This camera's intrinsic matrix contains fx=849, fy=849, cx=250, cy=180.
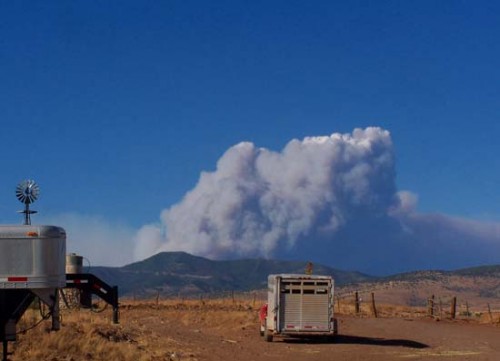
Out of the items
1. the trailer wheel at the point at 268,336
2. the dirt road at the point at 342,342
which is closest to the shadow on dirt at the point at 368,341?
the dirt road at the point at 342,342

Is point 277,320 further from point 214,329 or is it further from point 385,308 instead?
point 385,308

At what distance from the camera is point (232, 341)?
32688 mm

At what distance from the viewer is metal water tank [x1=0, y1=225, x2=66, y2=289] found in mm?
17844

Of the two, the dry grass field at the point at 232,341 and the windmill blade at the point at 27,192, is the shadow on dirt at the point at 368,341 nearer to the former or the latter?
the dry grass field at the point at 232,341

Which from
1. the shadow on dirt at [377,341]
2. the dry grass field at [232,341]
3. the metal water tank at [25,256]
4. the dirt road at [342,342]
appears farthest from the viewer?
the shadow on dirt at [377,341]

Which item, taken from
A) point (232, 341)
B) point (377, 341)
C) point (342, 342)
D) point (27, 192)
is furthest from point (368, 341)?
point (27, 192)

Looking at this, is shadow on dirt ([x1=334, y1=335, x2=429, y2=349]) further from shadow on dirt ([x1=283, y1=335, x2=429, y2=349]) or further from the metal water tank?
the metal water tank

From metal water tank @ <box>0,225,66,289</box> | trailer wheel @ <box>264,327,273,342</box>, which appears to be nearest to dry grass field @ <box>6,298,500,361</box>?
trailer wheel @ <box>264,327,273,342</box>

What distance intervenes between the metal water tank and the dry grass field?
9.18ft

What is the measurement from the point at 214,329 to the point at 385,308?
27629 millimetres

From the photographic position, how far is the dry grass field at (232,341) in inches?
868

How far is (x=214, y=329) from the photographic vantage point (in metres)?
40.2

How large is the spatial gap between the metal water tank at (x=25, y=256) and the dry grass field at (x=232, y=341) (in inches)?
110

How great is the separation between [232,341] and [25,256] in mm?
15990
